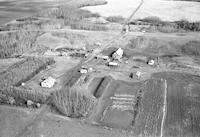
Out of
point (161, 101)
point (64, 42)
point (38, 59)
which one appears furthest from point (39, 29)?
point (161, 101)

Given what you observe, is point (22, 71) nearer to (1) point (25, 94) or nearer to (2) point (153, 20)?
(1) point (25, 94)

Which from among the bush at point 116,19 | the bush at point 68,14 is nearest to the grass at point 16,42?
the bush at point 68,14

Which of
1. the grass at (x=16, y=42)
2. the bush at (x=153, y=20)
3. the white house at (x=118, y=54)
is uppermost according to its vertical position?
the bush at (x=153, y=20)

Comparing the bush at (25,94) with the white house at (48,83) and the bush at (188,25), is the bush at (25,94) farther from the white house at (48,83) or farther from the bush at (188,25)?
the bush at (188,25)

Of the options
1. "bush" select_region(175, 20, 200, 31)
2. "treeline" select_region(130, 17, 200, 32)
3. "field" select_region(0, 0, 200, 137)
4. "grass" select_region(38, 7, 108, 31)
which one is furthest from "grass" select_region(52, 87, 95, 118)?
"bush" select_region(175, 20, 200, 31)

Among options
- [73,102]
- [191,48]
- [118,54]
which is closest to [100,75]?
[118,54]

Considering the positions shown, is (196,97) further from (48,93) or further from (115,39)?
(115,39)
